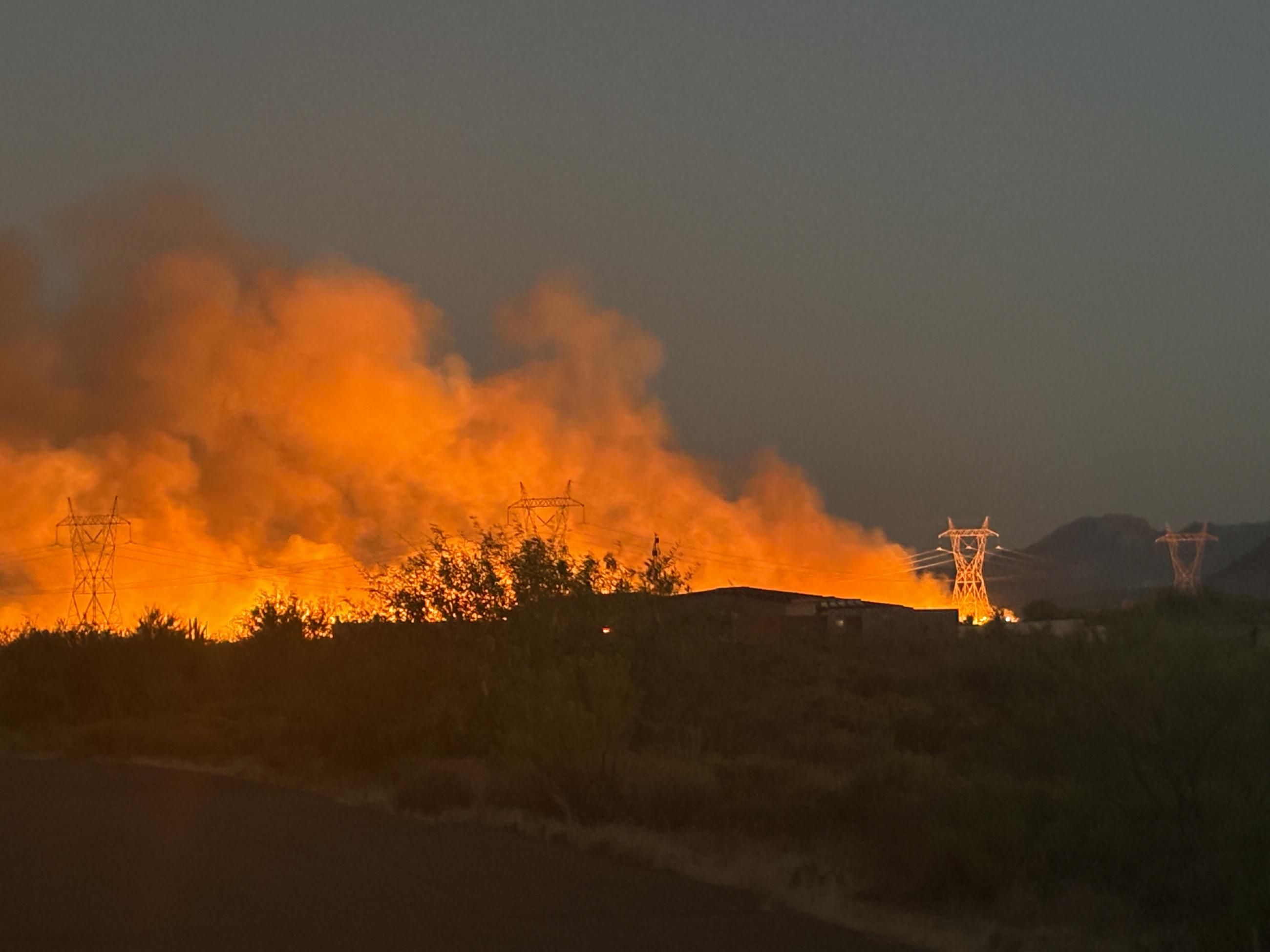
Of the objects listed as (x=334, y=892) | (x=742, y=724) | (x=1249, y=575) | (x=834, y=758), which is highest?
(x=1249, y=575)

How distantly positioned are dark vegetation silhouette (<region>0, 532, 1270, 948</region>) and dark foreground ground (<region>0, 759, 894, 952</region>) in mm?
2586

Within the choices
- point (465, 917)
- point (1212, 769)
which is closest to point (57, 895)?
point (465, 917)

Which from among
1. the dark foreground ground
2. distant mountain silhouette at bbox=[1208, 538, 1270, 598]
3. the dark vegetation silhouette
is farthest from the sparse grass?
distant mountain silhouette at bbox=[1208, 538, 1270, 598]

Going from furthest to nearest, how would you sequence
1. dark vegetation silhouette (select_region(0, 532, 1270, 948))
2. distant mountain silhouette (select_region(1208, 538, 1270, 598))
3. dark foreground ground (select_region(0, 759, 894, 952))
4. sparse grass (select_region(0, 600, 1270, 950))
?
distant mountain silhouette (select_region(1208, 538, 1270, 598))
dark vegetation silhouette (select_region(0, 532, 1270, 948))
sparse grass (select_region(0, 600, 1270, 950))
dark foreground ground (select_region(0, 759, 894, 952))

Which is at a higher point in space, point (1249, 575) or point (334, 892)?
point (1249, 575)

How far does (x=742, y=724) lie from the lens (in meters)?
33.9

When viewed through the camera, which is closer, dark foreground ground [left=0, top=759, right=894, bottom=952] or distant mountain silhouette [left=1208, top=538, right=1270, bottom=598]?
dark foreground ground [left=0, top=759, right=894, bottom=952]

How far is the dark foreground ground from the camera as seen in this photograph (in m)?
13.7

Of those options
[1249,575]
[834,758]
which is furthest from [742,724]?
[1249,575]

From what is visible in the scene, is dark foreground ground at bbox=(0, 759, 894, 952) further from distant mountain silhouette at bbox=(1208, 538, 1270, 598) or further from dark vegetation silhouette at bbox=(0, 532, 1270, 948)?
distant mountain silhouette at bbox=(1208, 538, 1270, 598)

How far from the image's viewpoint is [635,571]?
37438 mm

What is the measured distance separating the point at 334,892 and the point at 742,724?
1872 cm

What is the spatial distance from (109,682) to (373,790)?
2646 centimetres

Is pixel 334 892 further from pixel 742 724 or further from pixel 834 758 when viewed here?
pixel 742 724
